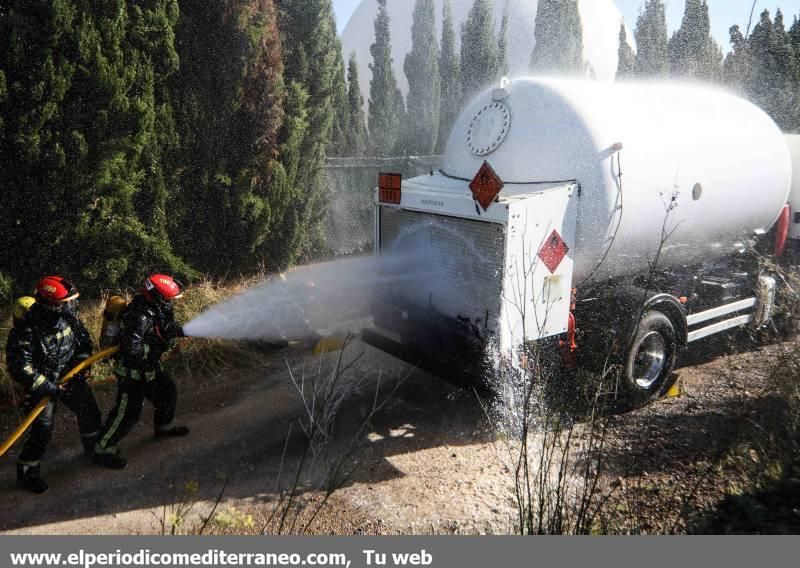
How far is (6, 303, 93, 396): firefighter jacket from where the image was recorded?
4.39 m

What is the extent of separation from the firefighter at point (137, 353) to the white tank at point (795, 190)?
7.81 metres

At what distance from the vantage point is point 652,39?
3142 cm

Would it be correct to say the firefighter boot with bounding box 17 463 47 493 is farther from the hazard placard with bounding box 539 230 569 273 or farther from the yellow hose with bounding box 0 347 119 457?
the hazard placard with bounding box 539 230 569 273

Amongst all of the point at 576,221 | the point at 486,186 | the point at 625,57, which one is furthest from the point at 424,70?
the point at 486,186

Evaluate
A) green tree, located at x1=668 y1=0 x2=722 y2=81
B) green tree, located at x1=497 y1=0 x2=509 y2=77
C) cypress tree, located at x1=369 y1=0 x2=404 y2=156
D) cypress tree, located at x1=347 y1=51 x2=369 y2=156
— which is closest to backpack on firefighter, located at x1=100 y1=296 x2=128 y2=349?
cypress tree, located at x1=347 y1=51 x2=369 y2=156

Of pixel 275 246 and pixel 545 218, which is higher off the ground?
pixel 545 218

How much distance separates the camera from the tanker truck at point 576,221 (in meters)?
5.19

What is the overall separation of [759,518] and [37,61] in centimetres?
750

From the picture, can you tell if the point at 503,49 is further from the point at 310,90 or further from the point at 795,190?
the point at 795,190

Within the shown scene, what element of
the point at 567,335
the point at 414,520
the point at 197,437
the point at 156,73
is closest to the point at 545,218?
the point at 567,335

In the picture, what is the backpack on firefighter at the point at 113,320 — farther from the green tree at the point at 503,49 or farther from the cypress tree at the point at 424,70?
the green tree at the point at 503,49

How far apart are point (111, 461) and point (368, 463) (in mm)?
2171
